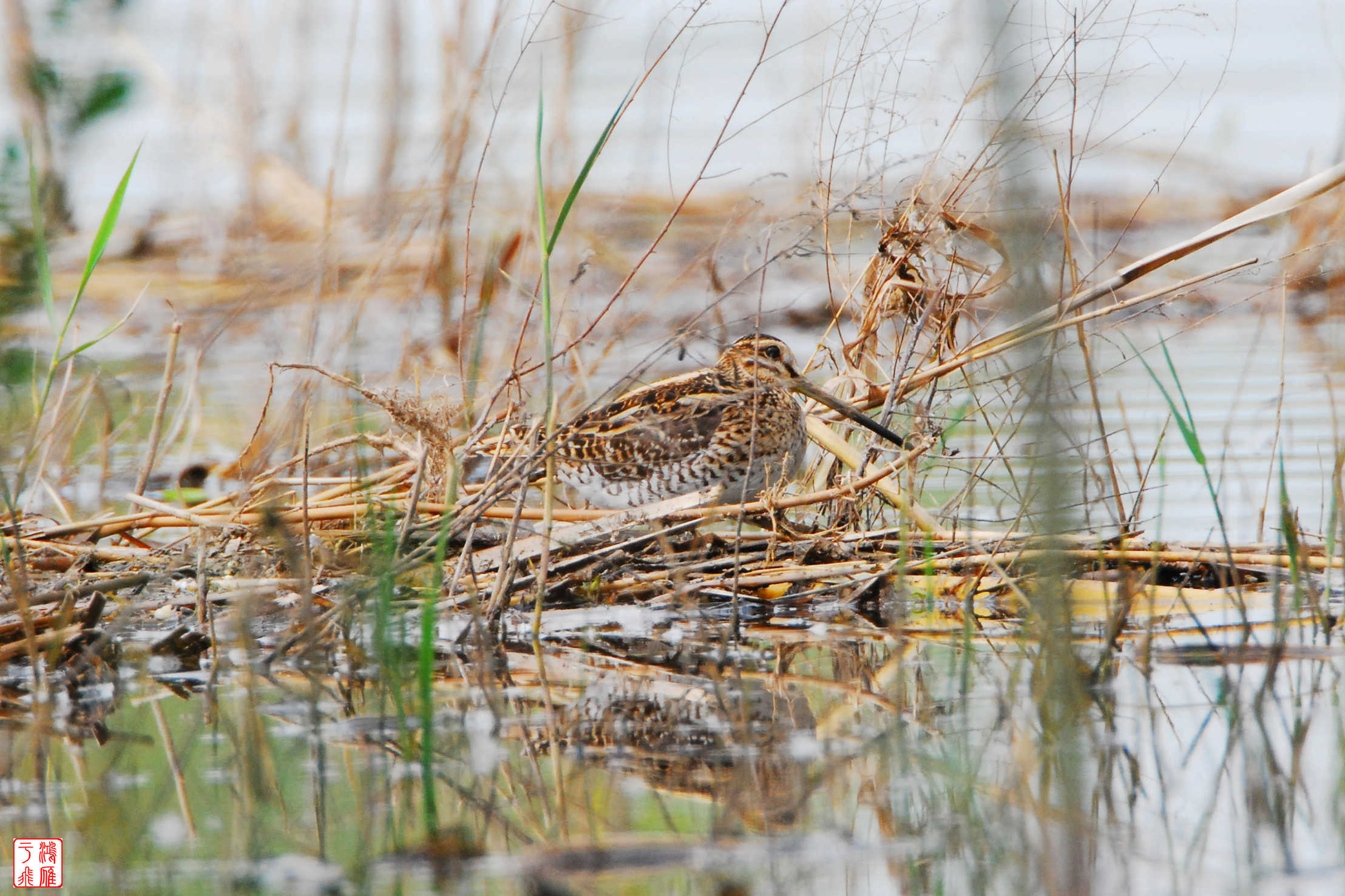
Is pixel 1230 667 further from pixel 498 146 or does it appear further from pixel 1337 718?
pixel 498 146

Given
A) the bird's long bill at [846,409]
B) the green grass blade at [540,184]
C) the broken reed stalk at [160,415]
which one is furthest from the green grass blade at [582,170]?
the broken reed stalk at [160,415]

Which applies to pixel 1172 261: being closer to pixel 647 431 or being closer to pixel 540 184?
pixel 540 184

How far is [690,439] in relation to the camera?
5109 mm

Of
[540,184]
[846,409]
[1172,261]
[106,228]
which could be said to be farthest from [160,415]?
[1172,261]

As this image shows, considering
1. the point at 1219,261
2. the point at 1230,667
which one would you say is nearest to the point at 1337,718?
the point at 1230,667

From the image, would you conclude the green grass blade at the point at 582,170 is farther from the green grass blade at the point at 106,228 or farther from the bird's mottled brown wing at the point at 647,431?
the bird's mottled brown wing at the point at 647,431

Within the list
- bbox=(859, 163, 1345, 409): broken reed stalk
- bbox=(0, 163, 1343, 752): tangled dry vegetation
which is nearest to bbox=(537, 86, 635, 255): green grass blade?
bbox=(0, 163, 1343, 752): tangled dry vegetation

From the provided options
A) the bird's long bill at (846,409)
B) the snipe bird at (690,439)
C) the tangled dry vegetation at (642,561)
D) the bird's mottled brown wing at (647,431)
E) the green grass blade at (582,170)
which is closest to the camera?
the green grass blade at (582,170)

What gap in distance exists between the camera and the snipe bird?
5.02 m

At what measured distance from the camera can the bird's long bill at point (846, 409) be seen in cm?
452

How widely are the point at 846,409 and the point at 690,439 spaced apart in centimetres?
64

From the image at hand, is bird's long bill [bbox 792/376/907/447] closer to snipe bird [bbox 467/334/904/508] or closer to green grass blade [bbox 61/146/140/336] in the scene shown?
snipe bird [bbox 467/334/904/508]

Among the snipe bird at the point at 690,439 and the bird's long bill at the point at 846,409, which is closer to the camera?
the bird's long bill at the point at 846,409

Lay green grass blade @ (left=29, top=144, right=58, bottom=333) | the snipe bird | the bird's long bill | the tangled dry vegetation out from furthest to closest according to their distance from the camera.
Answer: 1. the snipe bird
2. the bird's long bill
3. the tangled dry vegetation
4. green grass blade @ (left=29, top=144, right=58, bottom=333)
